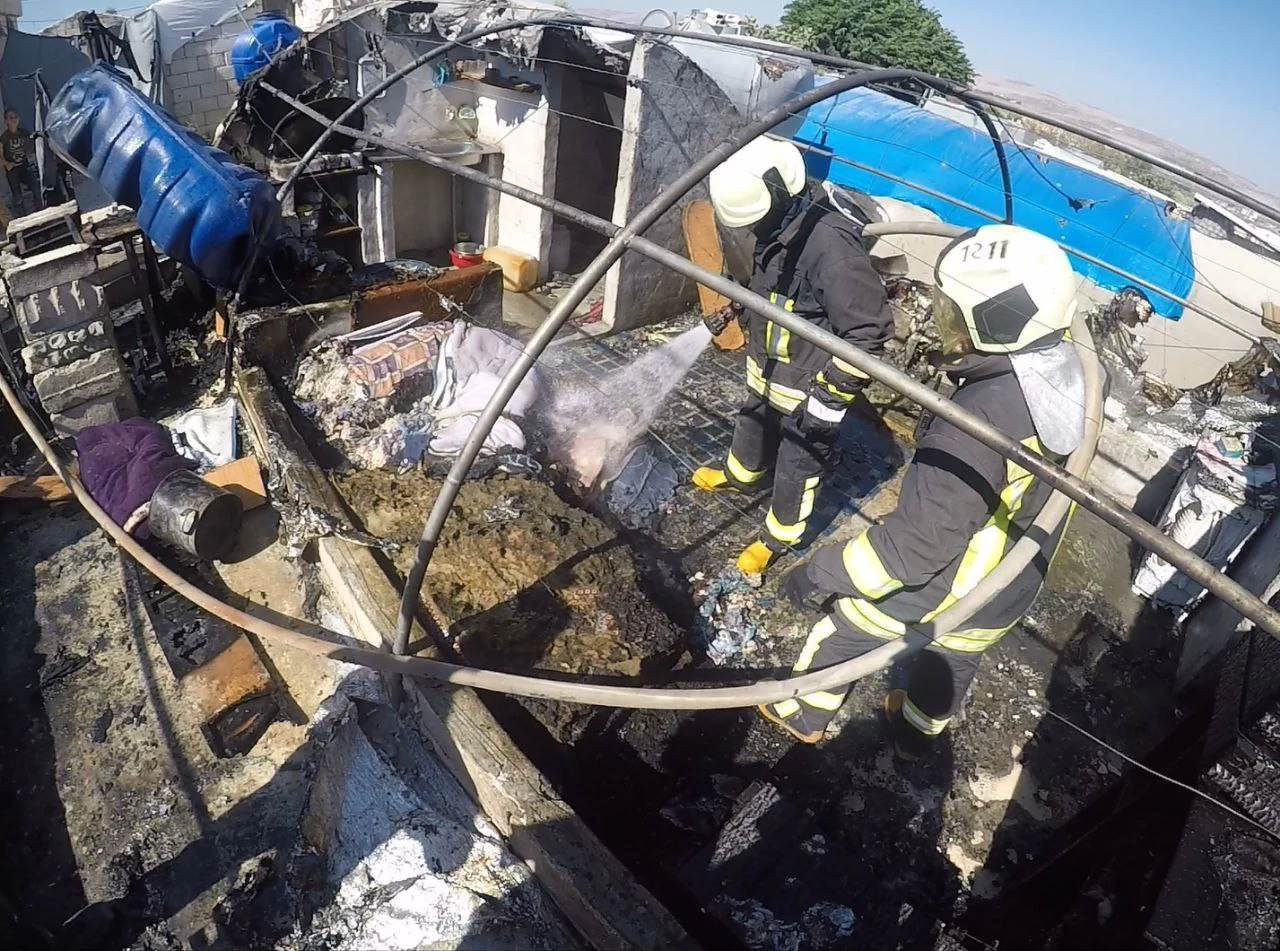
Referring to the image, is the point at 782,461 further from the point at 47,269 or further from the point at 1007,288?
the point at 47,269

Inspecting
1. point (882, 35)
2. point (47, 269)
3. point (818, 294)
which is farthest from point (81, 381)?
point (882, 35)

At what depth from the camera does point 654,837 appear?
3166mm

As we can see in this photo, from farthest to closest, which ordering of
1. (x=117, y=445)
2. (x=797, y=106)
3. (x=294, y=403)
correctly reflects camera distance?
(x=294, y=403)
(x=117, y=445)
(x=797, y=106)

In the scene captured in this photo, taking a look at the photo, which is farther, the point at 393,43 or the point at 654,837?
the point at 393,43

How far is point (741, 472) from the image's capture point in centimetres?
501

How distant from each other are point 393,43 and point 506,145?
1.61m

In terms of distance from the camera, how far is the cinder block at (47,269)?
4.36 m

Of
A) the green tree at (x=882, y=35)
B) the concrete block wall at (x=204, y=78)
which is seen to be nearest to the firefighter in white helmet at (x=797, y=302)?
the concrete block wall at (x=204, y=78)

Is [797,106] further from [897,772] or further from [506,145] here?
[506,145]

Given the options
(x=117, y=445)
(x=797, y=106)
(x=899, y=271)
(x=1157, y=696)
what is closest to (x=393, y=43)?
(x=117, y=445)

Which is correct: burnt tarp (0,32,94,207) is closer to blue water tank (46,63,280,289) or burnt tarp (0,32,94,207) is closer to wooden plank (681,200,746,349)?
blue water tank (46,63,280,289)

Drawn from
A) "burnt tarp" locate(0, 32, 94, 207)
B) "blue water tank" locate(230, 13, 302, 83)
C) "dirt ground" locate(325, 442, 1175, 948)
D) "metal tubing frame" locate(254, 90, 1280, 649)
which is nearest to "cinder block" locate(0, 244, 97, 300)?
"dirt ground" locate(325, 442, 1175, 948)

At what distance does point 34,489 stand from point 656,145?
18.9 ft

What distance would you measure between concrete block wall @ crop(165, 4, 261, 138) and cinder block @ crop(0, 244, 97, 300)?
35.2 ft
